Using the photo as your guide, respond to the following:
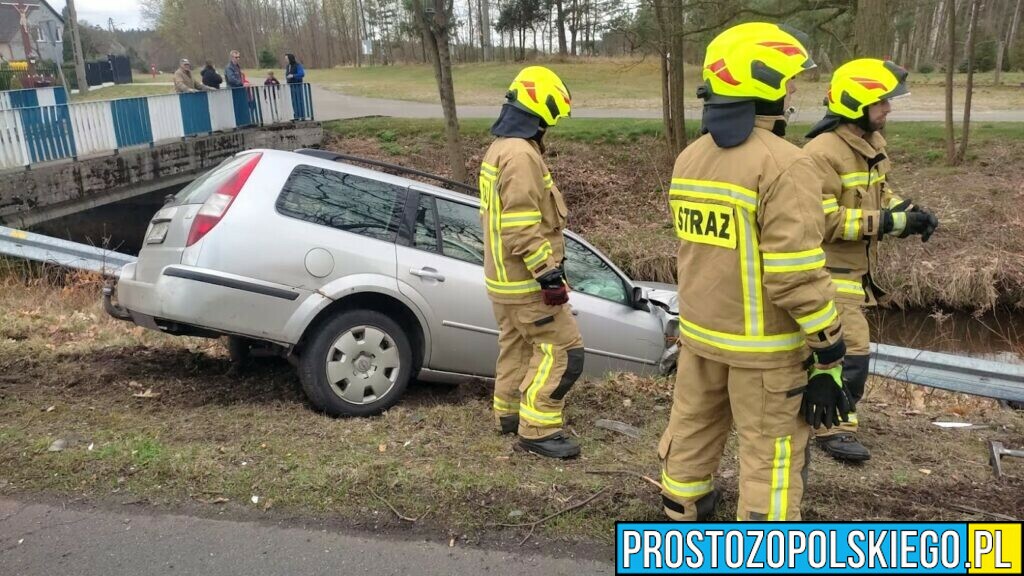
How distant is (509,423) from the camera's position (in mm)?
4180

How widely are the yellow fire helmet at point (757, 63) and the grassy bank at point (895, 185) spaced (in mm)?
9425

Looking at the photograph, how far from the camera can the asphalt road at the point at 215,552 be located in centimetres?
280

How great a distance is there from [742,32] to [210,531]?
110 inches

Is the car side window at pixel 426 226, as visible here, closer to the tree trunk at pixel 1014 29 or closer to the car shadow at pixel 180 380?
the car shadow at pixel 180 380

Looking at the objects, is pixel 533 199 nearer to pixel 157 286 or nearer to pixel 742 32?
pixel 742 32

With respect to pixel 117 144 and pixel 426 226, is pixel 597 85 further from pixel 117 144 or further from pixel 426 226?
pixel 426 226

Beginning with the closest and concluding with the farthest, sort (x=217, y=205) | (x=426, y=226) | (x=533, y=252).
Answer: (x=533, y=252) → (x=217, y=205) → (x=426, y=226)

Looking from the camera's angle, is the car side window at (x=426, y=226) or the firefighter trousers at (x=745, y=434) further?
the car side window at (x=426, y=226)

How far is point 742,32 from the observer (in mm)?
2643

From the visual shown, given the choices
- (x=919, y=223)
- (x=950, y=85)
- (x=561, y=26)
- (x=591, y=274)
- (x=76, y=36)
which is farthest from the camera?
(x=561, y=26)

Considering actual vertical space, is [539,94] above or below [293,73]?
below

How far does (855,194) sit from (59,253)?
7.30 m

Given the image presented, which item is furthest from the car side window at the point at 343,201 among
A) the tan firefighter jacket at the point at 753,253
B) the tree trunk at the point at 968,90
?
the tree trunk at the point at 968,90

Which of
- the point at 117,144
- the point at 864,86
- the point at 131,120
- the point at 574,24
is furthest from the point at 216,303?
the point at 574,24
